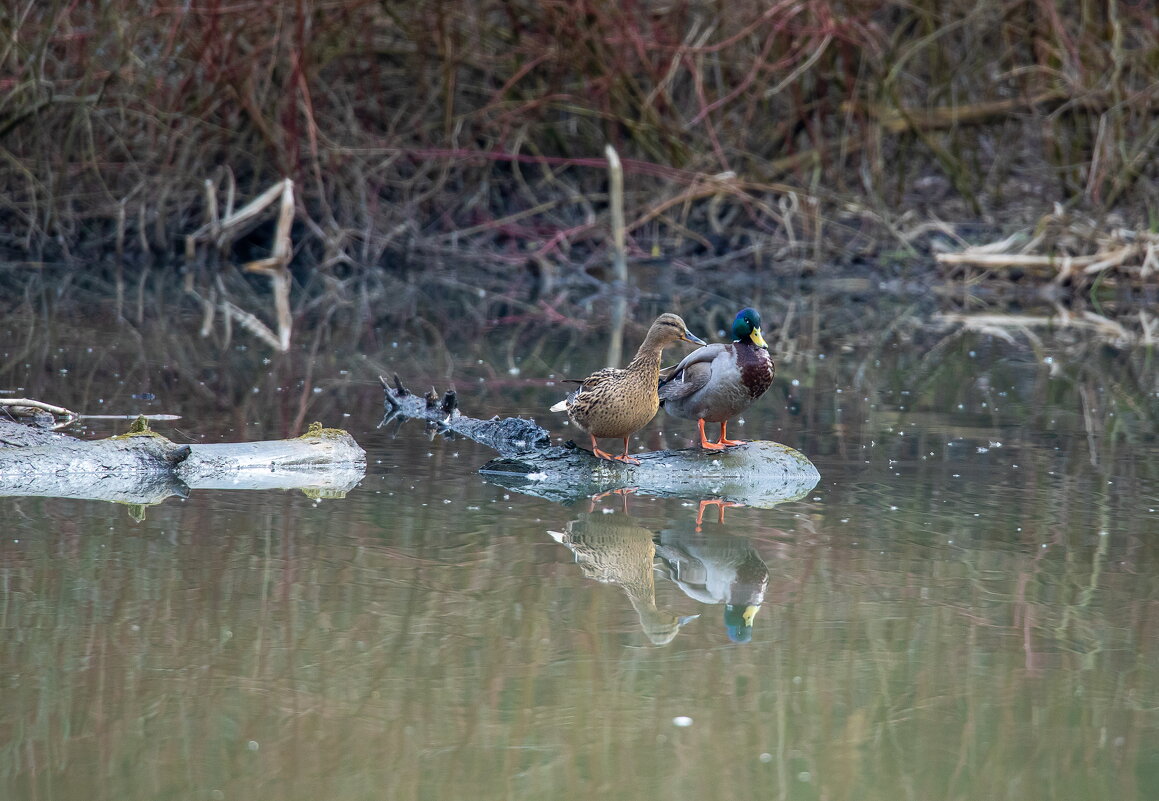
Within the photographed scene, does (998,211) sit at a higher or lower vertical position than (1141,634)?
higher

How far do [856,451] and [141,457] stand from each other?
9.35 feet

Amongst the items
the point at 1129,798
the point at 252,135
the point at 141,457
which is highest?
the point at 252,135

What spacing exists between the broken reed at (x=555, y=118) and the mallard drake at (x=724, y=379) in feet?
30.7

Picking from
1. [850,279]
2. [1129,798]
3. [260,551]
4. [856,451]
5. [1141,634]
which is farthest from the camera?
[850,279]

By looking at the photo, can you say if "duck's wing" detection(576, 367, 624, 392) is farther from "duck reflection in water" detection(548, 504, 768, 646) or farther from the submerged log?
"duck reflection in water" detection(548, 504, 768, 646)

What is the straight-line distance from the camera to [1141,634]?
12.6ft

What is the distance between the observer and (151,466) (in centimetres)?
535

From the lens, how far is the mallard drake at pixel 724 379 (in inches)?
221

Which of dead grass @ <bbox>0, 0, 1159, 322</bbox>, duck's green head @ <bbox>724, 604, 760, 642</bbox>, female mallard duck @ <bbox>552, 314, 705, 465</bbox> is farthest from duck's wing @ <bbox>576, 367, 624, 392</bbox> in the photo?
dead grass @ <bbox>0, 0, 1159, 322</bbox>

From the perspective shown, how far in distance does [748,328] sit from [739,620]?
2.00 meters

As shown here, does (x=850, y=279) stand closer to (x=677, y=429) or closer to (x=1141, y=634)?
(x=677, y=429)

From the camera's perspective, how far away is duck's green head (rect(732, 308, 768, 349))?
568 centimetres

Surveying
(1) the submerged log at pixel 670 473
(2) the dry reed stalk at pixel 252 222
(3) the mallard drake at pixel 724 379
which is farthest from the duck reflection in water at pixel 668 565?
(2) the dry reed stalk at pixel 252 222

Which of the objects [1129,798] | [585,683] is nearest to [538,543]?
[585,683]
